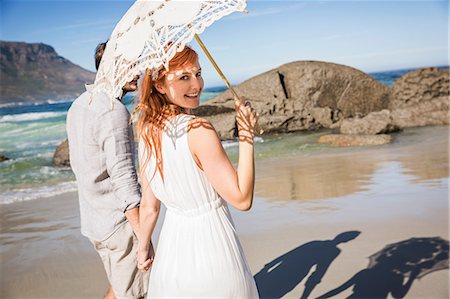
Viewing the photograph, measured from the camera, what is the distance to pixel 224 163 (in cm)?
230

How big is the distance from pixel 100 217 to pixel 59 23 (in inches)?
1631

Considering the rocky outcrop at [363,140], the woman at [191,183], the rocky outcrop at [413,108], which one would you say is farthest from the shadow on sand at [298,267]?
the rocky outcrop at [413,108]

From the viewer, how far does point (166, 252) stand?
254cm

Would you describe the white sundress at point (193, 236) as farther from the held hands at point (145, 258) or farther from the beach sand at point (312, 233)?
the beach sand at point (312, 233)

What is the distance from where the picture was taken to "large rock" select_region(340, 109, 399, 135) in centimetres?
1288

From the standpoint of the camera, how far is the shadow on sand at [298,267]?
15.0ft

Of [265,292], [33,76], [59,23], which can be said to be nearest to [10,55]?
[33,76]

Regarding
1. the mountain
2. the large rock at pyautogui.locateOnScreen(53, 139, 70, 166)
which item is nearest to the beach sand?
the large rock at pyautogui.locateOnScreen(53, 139, 70, 166)

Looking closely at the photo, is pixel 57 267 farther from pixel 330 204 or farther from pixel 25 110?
pixel 25 110

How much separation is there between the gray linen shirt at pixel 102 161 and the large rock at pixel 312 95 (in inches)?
518

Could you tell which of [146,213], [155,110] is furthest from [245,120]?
[146,213]

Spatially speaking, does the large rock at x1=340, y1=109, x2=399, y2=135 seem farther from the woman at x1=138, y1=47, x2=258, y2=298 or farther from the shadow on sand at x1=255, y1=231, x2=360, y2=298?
the woman at x1=138, y1=47, x2=258, y2=298

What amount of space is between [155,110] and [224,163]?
1.46 ft

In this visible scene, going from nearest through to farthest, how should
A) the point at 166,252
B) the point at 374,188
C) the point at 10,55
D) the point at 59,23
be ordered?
the point at 166,252 → the point at 374,188 → the point at 59,23 → the point at 10,55
